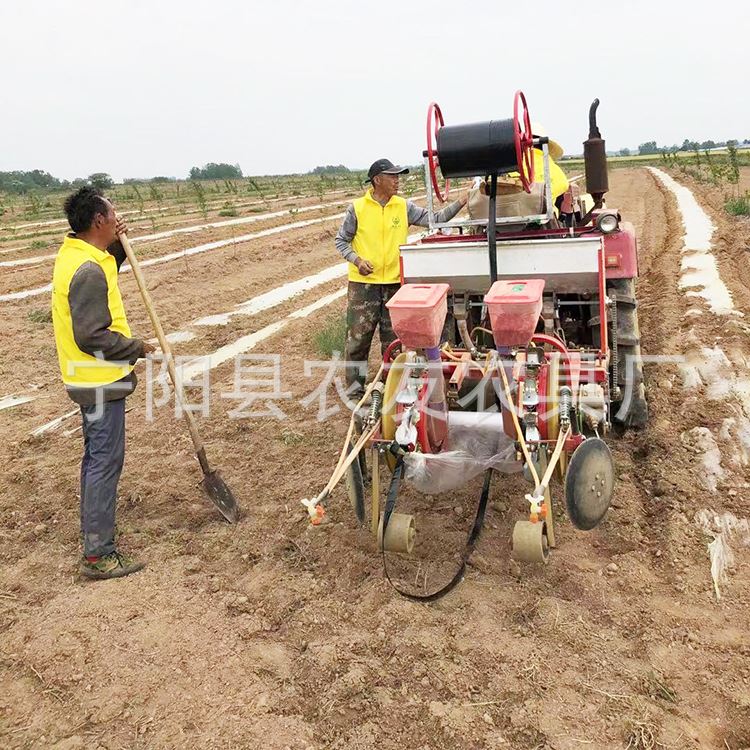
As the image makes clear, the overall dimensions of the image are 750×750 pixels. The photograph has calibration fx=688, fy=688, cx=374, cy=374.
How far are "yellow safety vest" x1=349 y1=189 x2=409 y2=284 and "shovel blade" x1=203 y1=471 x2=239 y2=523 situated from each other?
6.12ft

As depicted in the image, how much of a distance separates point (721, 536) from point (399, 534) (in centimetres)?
164

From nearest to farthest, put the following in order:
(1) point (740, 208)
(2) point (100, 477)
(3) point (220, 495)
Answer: (2) point (100, 477) < (3) point (220, 495) < (1) point (740, 208)

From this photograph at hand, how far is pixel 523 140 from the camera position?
11.8 feet

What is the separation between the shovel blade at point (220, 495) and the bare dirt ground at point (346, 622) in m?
0.08

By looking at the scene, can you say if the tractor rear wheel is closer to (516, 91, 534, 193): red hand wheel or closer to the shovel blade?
(516, 91, 534, 193): red hand wheel

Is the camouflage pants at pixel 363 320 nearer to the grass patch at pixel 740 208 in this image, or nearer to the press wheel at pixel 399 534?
the press wheel at pixel 399 534

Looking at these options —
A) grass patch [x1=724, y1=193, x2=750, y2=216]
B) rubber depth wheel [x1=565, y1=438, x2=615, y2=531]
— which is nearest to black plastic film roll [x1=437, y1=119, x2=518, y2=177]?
rubber depth wheel [x1=565, y1=438, x2=615, y2=531]

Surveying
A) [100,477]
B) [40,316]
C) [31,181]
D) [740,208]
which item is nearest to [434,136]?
[100,477]

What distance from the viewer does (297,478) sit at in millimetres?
4199

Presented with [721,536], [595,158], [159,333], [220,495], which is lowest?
[721,536]

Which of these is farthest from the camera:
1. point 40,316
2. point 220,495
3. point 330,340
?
point 40,316

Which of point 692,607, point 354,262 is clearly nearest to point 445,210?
point 354,262

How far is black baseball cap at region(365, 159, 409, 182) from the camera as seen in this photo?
4.63 meters

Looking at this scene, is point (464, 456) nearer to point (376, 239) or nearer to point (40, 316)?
point (376, 239)
